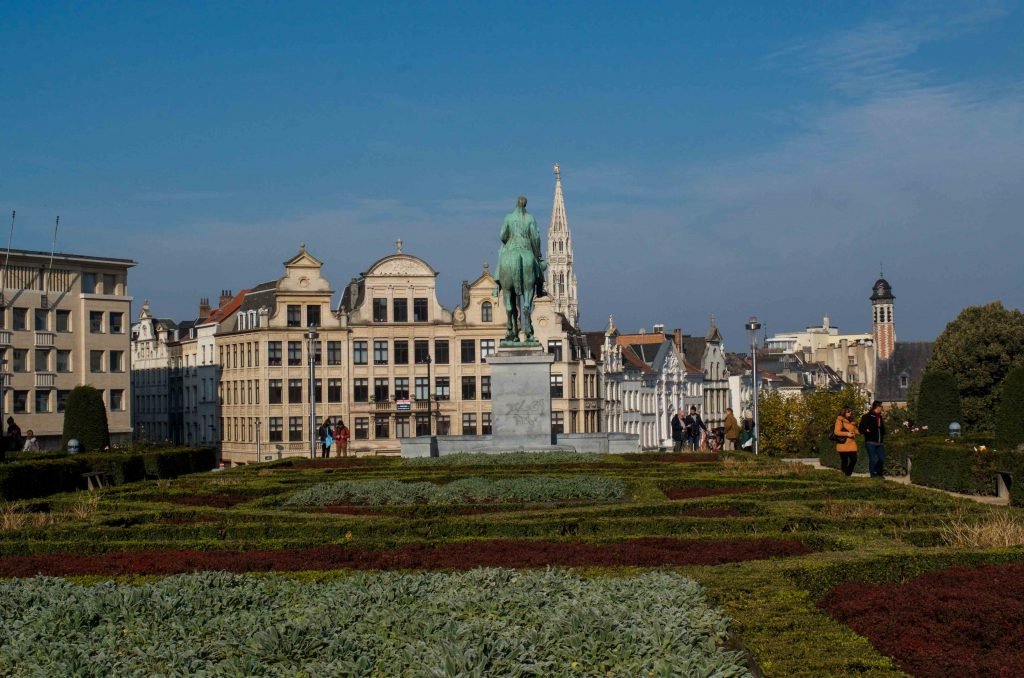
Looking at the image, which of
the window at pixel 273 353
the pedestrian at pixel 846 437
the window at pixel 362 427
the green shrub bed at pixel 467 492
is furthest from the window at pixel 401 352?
the green shrub bed at pixel 467 492

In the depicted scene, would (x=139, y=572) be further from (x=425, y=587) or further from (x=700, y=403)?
(x=700, y=403)

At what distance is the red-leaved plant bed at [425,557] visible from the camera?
15.5 metres

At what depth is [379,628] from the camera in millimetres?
10508

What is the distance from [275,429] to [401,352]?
35.3 ft

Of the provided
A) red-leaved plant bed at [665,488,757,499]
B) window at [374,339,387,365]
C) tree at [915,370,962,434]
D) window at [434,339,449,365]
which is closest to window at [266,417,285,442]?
window at [374,339,387,365]

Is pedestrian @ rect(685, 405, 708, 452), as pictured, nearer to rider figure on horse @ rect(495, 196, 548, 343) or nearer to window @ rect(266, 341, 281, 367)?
rider figure on horse @ rect(495, 196, 548, 343)

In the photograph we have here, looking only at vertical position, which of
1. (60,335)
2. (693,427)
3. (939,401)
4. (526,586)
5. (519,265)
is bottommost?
(526,586)

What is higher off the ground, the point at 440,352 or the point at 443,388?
the point at 440,352

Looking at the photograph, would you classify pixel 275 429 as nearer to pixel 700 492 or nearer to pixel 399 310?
pixel 399 310

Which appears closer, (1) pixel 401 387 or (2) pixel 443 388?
(1) pixel 401 387

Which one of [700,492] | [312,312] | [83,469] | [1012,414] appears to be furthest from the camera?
[312,312]

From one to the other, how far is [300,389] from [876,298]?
115535mm

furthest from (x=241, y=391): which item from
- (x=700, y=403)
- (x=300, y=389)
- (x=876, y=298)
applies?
(x=876, y=298)

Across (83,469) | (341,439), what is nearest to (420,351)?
(341,439)
